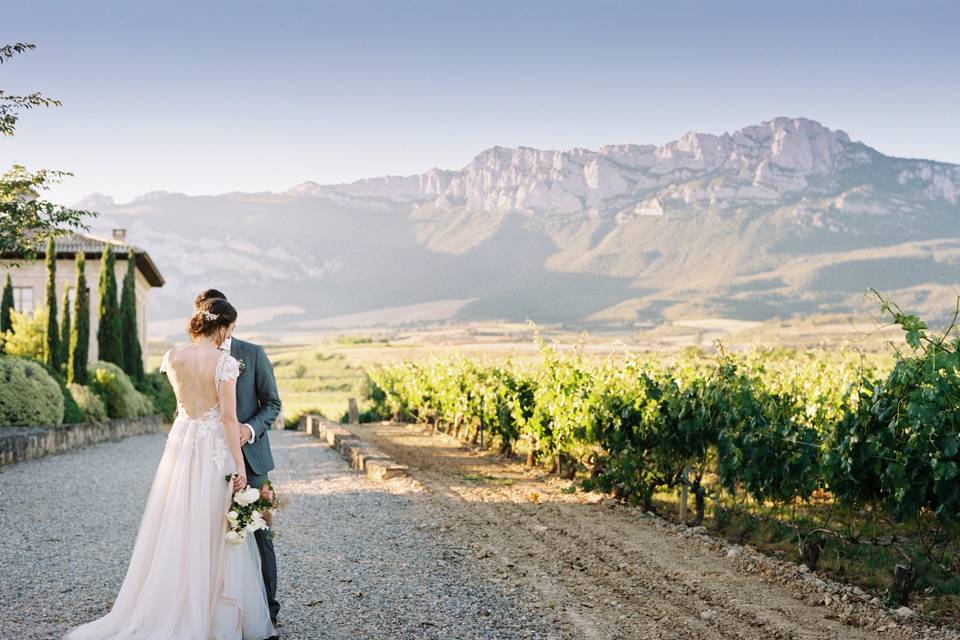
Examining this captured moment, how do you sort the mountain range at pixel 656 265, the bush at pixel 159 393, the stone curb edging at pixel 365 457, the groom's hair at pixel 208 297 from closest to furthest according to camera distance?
the groom's hair at pixel 208 297
the stone curb edging at pixel 365 457
the bush at pixel 159 393
the mountain range at pixel 656 265

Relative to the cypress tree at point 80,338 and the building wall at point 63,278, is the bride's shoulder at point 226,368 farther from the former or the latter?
the building wall at point 63,278

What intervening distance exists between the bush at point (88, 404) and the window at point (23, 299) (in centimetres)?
1189

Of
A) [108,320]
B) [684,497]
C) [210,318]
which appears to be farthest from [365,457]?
[108,320]

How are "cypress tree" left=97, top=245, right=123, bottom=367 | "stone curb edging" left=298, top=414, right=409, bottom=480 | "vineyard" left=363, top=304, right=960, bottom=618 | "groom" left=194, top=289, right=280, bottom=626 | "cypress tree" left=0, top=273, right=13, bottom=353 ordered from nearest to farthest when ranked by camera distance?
"groom" left=194, top=289, right=280, bottom=626 < "vineyard" left=363, top=304, right=960, bottom=618 < "stone curb edging" left=298, top=414, right=409, bottom=480 < "cypress tree" left=0, top=273, right=13, bottom=353 < "cypress tree" left=97, top=245, right=123, bottom=367

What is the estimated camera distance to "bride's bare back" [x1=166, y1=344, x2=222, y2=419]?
4.59m

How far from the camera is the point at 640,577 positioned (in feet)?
22.0

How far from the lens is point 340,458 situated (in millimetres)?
16609

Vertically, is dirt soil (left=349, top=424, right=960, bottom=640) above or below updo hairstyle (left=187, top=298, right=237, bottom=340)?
below

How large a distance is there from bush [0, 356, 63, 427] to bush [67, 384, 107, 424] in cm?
292

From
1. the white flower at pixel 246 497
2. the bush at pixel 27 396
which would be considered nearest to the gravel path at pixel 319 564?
the white flower at pixel 246 497

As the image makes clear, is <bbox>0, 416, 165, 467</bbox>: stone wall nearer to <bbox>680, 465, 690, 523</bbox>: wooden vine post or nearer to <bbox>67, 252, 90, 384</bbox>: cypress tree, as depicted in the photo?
<bbox>67, 252, 90, 384</bbox>: cypress tree

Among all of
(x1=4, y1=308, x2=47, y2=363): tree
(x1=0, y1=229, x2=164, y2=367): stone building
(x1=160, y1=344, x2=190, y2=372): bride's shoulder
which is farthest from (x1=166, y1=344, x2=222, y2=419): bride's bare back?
(x1=0, y1=229, x2=164, y2=367): stone building

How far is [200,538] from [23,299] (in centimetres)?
3094

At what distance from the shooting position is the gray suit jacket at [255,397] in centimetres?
481
